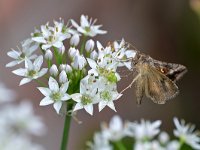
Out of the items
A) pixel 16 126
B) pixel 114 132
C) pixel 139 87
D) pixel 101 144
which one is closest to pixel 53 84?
pixel 139 87

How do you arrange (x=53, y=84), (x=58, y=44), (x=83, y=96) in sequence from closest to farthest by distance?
(x=83, y=96) → (x=53, y=84) → (x=58, y=44)

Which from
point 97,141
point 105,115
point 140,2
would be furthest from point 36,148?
point 140,2

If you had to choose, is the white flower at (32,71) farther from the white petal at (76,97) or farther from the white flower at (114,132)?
the white flower at (114,132)

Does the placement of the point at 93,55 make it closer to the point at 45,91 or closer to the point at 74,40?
the point at 74,40

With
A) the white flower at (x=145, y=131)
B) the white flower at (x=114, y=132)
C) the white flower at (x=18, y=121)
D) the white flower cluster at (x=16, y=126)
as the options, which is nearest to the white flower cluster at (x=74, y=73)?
the white flower at (x=145, y=131)

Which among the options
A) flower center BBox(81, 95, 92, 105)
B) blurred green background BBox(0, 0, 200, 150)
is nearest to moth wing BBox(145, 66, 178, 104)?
flower center BBox(81, 95, 92, 105)

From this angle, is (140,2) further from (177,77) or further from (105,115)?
(177,77)
